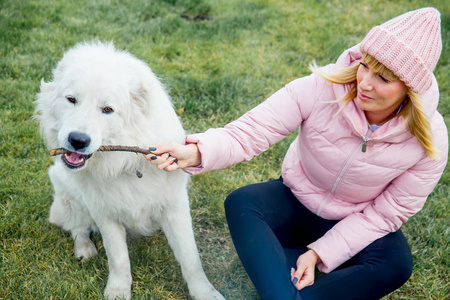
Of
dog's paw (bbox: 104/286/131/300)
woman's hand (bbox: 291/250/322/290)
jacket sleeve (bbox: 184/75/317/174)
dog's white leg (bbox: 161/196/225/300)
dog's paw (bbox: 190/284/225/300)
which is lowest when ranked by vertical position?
dog's paw (bbox: 104/286/131/300)

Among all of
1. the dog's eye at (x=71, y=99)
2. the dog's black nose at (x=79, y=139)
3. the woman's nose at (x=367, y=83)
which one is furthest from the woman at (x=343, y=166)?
the dog's eye at (x=71, y=99)

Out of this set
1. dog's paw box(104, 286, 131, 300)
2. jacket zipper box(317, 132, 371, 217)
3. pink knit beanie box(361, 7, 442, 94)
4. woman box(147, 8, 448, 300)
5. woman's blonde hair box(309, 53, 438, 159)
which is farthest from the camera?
dog's paw box(104, 286, 131, 300)

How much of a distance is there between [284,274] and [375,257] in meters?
0.50

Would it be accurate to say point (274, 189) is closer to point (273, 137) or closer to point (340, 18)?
point (273, 137)

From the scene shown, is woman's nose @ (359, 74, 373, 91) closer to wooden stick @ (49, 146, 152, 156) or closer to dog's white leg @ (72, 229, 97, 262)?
wooden stick @ (49, 146, 152, 156)

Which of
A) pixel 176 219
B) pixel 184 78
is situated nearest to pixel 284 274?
pixel 176 219

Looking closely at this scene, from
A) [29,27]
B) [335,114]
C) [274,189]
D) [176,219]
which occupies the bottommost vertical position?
[29,27]

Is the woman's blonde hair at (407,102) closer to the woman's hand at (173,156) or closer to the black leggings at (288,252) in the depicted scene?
the black leggings at (288,252)

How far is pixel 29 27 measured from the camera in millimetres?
4930

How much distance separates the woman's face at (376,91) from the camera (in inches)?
78.1

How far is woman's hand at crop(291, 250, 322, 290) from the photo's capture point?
2135 millimetres

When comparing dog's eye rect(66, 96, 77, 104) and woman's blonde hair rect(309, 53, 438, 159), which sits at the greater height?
woman's blonde hair rect(309, 53, 438, 159)

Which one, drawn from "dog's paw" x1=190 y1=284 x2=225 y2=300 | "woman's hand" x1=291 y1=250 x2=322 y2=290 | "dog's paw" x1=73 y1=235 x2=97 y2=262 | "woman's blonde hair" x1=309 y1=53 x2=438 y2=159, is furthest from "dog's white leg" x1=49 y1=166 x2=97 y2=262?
"woman's blonde hair" x1=309 y1=53 x2=438 y2=159

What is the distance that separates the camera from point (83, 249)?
2650 millimetres
